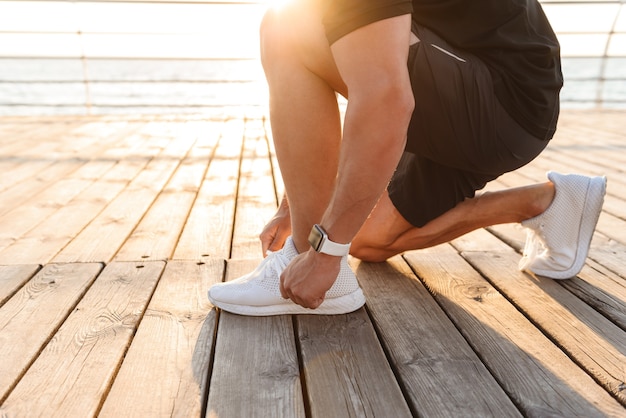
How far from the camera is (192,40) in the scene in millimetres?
23766

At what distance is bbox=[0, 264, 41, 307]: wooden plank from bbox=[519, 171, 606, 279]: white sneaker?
132 cm

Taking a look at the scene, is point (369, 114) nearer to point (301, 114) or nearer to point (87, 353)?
point (301, 114)

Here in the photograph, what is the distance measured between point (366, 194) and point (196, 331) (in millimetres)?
487

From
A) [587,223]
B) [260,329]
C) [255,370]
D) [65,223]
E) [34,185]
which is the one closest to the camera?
[255,370]

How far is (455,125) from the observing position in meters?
1.37

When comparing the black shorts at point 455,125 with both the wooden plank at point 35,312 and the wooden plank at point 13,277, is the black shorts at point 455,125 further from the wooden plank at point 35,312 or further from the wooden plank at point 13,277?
the wooden plank at point 13,277

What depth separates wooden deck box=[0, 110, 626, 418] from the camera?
1078 millimetres

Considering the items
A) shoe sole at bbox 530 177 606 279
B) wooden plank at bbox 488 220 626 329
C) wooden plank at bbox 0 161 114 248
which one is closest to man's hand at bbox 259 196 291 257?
wooden plank at bbox 488 220 626 329

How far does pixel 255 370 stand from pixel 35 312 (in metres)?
0.57

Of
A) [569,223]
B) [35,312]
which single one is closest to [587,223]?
[569,223]

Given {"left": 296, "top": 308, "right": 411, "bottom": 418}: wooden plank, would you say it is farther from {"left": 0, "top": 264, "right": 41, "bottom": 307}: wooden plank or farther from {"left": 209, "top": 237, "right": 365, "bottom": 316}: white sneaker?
{"left": 0, "top": 264, "right": 41, "bottom": 307}: wooden plank

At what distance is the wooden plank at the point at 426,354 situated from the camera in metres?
1.07

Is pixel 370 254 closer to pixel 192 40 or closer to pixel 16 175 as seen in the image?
pixel 16 175

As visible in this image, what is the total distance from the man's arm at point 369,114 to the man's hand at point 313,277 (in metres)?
0.05
